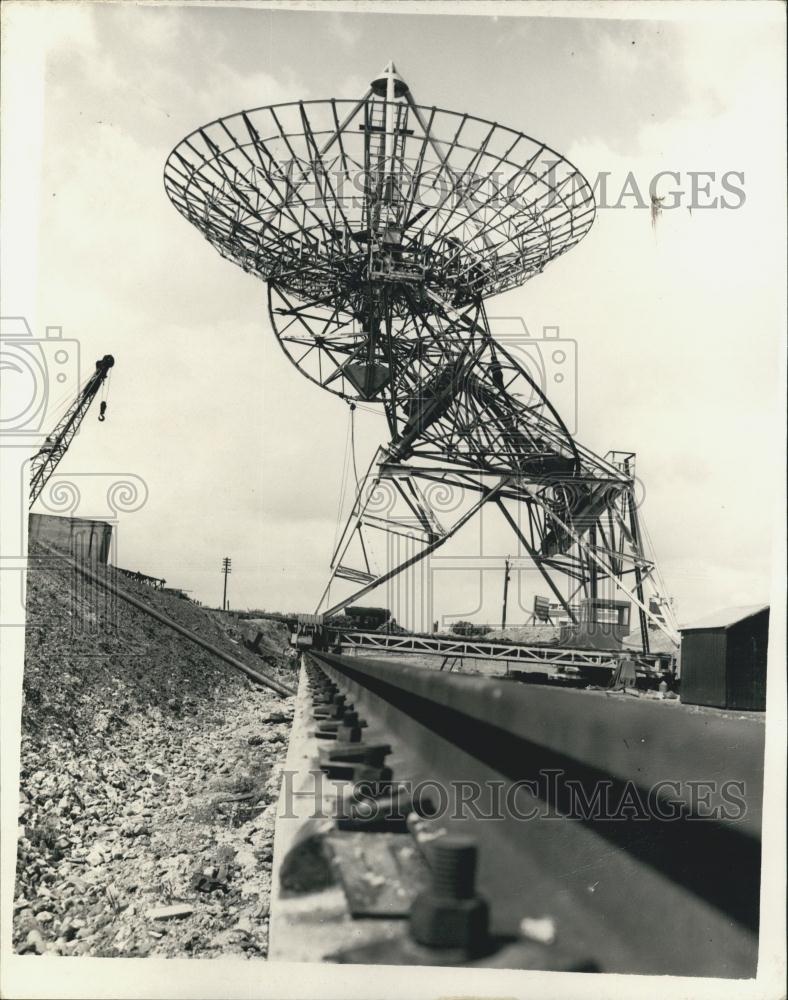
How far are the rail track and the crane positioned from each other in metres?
5.51

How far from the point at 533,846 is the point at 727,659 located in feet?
32.5

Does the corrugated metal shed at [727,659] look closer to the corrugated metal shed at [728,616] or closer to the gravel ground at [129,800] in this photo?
the corrugated metal shed at [728,616]

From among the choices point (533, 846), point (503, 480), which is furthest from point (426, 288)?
point (533, 846)

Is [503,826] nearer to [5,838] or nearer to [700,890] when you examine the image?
[700,890]

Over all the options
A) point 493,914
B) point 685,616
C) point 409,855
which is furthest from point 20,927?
point 685,616

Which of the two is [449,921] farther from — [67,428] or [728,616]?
[728,616]

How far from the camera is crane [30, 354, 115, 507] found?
7.66m

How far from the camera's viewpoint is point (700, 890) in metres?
2.32

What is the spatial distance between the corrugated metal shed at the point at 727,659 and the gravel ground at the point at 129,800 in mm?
6019

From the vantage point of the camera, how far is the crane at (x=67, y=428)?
766cm

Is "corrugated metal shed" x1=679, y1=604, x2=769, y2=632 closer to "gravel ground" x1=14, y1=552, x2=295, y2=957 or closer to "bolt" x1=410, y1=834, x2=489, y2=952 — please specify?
"gravel ground" x1=14, y1=552, x2=295, y2=957

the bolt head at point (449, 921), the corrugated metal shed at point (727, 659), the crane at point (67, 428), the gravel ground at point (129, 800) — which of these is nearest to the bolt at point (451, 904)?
the bolt head at point (449, 921)

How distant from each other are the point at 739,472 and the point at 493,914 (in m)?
6.47

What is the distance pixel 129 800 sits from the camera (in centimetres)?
849
